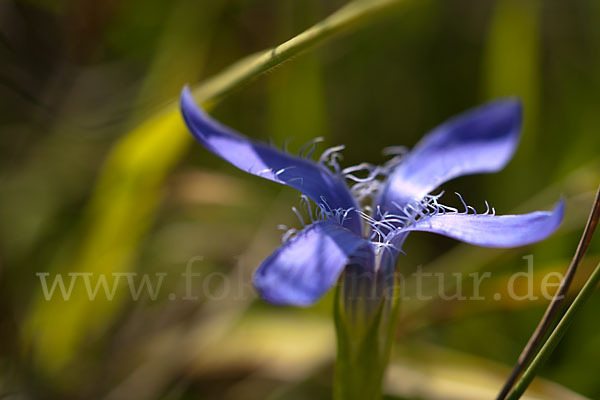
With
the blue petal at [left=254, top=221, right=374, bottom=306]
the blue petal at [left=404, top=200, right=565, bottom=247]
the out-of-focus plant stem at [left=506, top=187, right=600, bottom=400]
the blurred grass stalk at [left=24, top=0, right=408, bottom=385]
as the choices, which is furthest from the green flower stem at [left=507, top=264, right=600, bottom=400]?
the blurred grass stalk at [left=24, top=0, right=408, bottom=385]

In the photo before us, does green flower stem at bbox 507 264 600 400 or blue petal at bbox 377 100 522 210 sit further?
blue petal at bbox 377 100 522 210

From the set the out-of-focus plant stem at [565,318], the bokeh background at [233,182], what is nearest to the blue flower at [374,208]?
the out-of-focus plant stem at [565,318]

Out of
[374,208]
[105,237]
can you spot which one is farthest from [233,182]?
[374,208]

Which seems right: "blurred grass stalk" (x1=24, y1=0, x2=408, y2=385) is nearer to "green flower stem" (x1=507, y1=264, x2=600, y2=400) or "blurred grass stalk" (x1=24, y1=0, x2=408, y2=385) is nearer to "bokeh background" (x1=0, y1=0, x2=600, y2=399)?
"bokeh background" (x1=0, y1=0, x2=600, y2=399)

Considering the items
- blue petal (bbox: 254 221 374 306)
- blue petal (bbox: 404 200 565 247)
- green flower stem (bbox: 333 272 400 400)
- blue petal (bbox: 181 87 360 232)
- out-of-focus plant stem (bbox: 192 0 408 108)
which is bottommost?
green flower stem (bbox: 333 272 400 400)

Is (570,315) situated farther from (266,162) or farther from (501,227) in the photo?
(266,162)

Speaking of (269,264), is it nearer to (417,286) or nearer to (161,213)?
(417,286)
